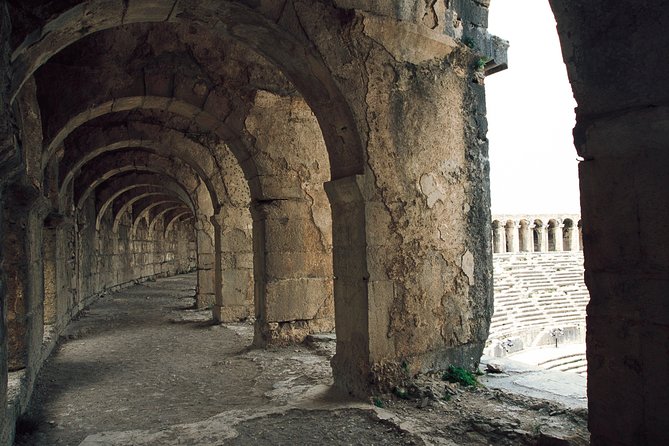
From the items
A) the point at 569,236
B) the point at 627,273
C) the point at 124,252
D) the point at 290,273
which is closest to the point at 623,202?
the point at 627,273

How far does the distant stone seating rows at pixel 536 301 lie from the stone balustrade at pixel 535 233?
2.14m

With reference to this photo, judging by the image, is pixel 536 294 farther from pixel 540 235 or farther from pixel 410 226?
pixel 410 226

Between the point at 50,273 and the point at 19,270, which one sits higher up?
the point at 19,270

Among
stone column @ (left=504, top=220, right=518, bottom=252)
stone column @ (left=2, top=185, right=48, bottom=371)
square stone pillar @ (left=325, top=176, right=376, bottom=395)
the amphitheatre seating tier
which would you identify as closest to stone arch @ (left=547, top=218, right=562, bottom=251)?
the amphitheatre seating tier

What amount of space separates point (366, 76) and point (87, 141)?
5.36m

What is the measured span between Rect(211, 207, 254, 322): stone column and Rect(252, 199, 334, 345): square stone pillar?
7.31 ft

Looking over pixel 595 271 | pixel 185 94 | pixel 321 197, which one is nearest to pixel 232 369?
pixel 321 197

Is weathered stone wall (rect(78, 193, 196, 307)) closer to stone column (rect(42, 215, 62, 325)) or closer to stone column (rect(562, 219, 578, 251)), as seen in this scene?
stone column (rect(42, 215, 62, 325))

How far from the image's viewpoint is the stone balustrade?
85.7ft

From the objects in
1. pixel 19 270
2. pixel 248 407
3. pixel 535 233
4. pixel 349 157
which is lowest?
pixel 248 407

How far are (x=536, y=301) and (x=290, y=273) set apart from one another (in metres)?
16.5

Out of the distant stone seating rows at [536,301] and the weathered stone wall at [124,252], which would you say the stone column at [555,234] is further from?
the weathered stone wall at [124,252]

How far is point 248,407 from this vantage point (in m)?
3.94

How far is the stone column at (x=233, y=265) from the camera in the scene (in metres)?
8.25
